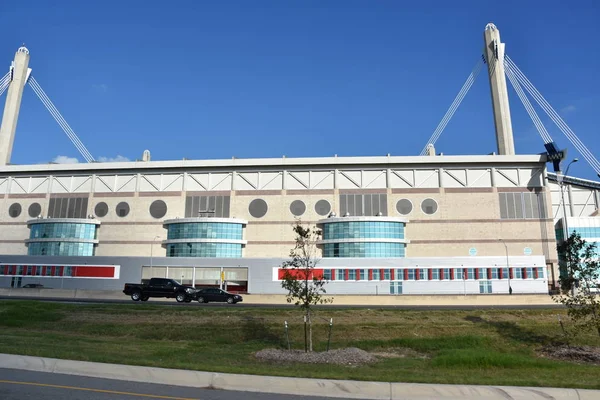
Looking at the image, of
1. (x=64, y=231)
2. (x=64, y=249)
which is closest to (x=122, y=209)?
(x=64, y=231)

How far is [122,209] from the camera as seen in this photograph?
73.4 metres

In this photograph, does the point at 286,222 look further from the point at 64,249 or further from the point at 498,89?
the point at 498,89

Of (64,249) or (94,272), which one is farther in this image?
(64,249)

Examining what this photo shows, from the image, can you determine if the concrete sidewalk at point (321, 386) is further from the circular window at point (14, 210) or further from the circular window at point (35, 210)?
the circular window at point (14, 210)

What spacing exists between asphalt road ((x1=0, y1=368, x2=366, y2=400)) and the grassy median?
1.85 m

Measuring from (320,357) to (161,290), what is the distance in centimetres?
3058

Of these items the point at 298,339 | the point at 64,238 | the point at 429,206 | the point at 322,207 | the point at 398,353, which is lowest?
the point at 398,353

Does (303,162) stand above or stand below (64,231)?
above

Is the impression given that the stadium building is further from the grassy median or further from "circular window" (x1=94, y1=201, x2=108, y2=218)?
the grassy median

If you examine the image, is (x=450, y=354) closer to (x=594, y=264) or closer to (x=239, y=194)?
(x=594, y=264)

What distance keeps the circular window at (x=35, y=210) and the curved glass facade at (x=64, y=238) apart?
11.4 feet

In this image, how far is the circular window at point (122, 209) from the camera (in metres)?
73.1

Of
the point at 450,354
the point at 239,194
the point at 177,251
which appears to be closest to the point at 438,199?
the point at 239,194

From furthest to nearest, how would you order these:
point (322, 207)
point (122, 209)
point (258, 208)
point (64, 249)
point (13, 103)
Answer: point (13, 103), point (122, 209), point (64, 249), point (258, 208), point (322, 207)
